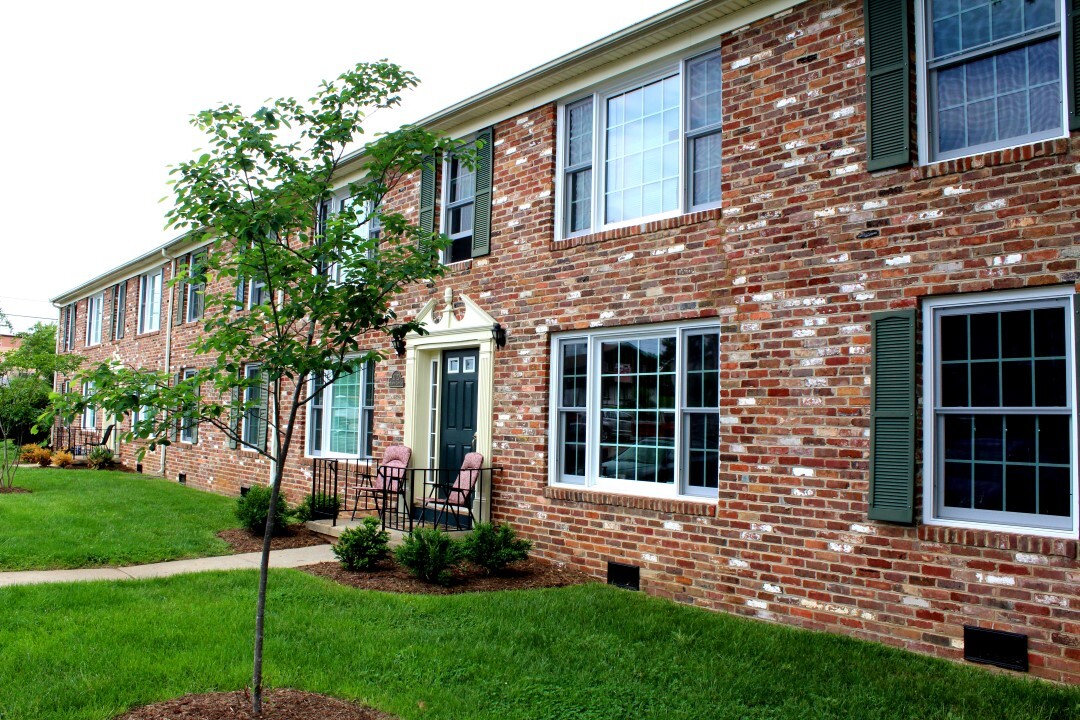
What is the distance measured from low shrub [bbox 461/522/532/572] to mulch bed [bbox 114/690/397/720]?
3406 mm

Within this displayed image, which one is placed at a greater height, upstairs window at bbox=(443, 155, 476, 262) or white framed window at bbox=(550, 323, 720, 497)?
upstairs window at bbox=(443, 155, 476, 262)

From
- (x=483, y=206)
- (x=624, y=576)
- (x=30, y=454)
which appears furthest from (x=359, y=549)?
(x=30, y=454)

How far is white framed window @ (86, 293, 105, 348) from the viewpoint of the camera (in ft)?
80.8

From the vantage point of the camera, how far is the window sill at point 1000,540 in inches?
208

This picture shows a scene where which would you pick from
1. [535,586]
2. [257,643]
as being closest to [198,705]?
[257,643]

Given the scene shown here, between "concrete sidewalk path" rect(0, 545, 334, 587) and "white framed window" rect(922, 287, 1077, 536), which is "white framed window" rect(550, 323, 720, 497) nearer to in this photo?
"white framed window" rect(922, 287, 1077, 536)

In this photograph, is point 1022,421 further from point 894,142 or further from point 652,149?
point 652,149

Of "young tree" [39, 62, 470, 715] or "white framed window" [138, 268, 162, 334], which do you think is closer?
"young tree" [39, 62, 470, 715]

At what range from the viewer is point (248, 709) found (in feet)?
14.6

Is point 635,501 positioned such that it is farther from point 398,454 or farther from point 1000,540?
point 398,454

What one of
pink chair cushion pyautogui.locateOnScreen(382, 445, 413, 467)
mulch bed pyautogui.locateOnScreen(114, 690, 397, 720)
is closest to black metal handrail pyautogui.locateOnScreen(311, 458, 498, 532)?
pink chair cushion pyautogui.locateOnScreen(382, 445, 413, 467)

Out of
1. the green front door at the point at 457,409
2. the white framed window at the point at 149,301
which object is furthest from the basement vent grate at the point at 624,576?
the white framed window at the point at 149,301

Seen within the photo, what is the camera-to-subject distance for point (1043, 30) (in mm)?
5723

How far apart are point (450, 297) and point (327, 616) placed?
4829 millimetres
